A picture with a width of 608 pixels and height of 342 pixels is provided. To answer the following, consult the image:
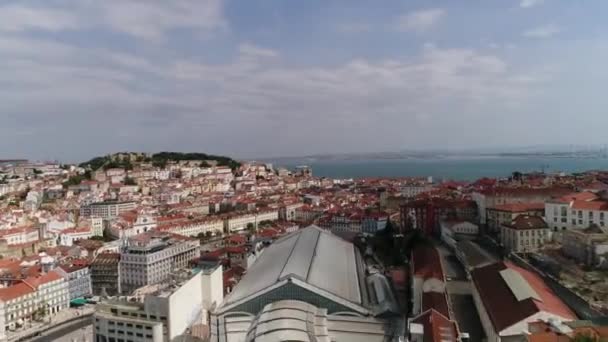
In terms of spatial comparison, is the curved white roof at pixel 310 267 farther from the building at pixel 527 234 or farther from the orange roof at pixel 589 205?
the orange roof at pixel 589 205

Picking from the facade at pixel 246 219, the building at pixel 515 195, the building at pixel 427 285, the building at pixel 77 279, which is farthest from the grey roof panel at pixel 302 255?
the facade at pixel 246 219

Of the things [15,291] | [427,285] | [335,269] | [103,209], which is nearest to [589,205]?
[427,285]

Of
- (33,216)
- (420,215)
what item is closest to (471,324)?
(420,215)

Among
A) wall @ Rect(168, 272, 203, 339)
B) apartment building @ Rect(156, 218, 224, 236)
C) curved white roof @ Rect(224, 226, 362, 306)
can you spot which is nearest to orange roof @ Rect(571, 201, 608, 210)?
curved white roof @ Rect(224, 226, 362, 306)

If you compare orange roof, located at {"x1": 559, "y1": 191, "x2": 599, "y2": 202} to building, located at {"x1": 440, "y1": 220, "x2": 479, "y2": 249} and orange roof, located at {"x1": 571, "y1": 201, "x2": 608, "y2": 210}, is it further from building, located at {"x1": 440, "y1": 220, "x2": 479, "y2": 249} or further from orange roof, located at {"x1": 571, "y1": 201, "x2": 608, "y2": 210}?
building, located at {"x1": 440, "y1": 220, "x2": 479, "y2": 249}

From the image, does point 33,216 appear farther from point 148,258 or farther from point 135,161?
point 135,161

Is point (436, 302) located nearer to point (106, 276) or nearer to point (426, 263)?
point (426, 263)
